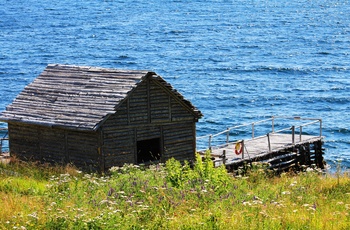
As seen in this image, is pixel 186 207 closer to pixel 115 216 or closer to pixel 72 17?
pixel 115 216

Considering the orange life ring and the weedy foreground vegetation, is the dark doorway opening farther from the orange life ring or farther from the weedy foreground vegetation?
the weedy foreground vegetation

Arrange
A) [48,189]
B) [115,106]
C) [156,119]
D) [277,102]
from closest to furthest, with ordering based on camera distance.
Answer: [48,189] < [115,106] < [156,119] < [277,102]

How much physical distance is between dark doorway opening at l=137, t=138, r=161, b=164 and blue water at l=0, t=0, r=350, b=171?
74.1 feet

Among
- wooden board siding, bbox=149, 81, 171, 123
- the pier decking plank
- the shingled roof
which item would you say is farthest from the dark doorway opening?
the pier decking plank

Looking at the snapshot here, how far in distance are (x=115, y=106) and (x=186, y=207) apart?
15.8m

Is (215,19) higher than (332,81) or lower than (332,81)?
higher

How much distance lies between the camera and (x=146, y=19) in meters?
148

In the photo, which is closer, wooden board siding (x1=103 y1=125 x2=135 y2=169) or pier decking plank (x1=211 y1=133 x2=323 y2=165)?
wooden board siding (x1=103 y1=125 x2=135 y2=169)

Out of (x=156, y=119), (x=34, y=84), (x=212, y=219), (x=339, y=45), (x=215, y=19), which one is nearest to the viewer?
(x=212, y=219)

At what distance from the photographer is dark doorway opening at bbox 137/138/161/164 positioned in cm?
3256

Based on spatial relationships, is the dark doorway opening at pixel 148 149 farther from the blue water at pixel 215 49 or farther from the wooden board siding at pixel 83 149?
the blue water at pixel 215 49

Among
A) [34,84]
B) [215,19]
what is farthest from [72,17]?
[34,84]

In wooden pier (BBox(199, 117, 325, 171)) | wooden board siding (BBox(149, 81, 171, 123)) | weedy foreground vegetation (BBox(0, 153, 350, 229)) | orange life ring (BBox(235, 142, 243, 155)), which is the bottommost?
wooden pier (BBox(199, 117, 325, 171))

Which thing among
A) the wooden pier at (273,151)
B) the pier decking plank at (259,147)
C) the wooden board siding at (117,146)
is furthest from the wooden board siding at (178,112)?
the pier decking plank at (259,147)
